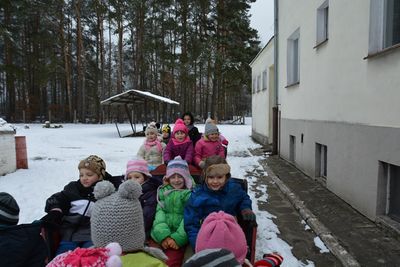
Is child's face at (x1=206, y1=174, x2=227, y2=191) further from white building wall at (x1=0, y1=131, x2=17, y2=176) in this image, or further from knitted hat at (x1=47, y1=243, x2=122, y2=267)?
white building wall at (x1=0, y1=131, x2=17, y2=176)

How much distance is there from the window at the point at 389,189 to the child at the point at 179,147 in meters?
2.77

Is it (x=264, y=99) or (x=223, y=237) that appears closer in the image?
(x=223, y=237)

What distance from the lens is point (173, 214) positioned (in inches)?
129

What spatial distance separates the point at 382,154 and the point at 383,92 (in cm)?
82

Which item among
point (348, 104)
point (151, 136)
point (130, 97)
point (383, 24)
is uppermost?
point (383, 24)

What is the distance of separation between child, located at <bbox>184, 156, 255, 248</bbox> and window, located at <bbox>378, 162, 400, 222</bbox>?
2.34 m

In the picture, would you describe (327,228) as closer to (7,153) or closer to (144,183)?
(144,183)

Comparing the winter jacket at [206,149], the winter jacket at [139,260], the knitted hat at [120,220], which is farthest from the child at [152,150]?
the winter jacket at [139,260]

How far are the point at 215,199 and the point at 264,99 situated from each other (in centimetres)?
1289

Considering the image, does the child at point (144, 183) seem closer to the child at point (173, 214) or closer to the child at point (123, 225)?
the child at point (173, 214)

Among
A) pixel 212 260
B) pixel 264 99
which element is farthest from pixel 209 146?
pixel 264 99

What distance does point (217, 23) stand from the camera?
31.7 meters

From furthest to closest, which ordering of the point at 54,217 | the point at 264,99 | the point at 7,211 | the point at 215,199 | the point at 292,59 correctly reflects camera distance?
the point at 264,99 → the point at 292,59 → the point at 215,199 → the point at 54,217 → the point at 7,211

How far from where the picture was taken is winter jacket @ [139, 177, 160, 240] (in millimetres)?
3256
